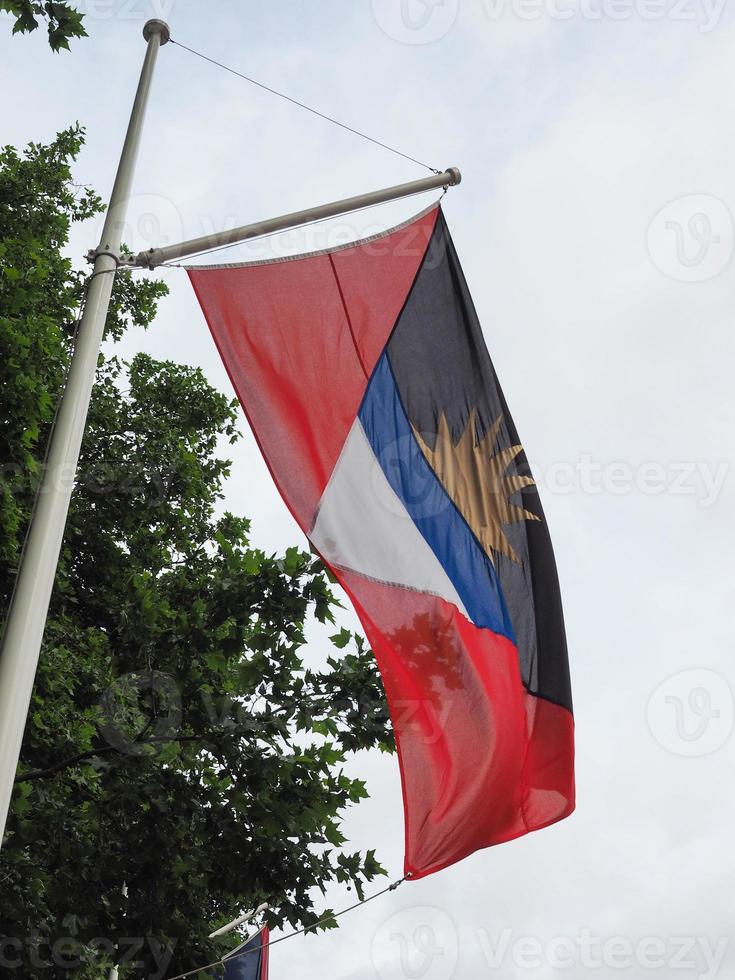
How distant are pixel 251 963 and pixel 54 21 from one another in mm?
10945

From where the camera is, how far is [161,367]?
14.6 m

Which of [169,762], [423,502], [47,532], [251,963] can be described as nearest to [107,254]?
[47,532]

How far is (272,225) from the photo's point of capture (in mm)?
6117

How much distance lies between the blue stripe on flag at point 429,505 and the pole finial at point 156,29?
2750 millimetres

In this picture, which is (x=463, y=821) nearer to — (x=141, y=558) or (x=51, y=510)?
(x=51, y=510)

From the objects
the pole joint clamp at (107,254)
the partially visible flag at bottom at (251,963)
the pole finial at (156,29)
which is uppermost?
the pole finial at (156,29)

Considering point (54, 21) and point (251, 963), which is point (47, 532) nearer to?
point (54, 21)

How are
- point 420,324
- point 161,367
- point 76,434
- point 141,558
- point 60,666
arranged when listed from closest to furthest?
point 76,434
point 420,324
point 60,666
point 141,558
point 161,367

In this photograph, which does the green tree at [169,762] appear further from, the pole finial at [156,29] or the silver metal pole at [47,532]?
the pole finial at [156,29]

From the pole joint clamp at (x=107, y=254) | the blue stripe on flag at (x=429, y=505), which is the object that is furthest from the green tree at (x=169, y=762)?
the pole joint clamp at (x=107, y=254)

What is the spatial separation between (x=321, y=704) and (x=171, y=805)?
147 centimetres

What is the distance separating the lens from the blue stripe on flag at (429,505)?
5824 millimetres

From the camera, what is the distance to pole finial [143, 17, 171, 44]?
21.7 feet

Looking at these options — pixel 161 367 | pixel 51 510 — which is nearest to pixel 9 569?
pixel 161 367
